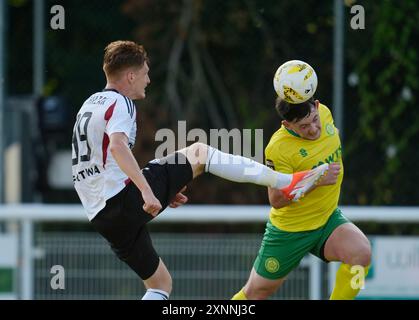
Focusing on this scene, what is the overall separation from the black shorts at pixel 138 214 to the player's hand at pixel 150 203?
0.28 m

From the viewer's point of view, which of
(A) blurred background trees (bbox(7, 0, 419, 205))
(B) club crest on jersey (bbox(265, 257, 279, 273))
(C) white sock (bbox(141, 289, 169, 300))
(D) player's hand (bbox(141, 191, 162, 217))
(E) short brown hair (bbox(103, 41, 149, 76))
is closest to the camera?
(D) player's hand (bbox(141, 191, 162, 217))

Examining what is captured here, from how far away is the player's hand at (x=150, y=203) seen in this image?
6.05 meters

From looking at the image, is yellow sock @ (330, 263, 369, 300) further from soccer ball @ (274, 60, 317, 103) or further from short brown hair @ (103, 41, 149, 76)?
short brown hair @ (103, 41, 149, 76)

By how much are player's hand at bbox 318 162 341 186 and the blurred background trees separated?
9.80ft

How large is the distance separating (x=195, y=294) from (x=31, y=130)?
224cm

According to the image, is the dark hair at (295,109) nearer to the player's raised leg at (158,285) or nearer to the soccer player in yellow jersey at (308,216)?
the soccer player in yellow jersey at (308,216)

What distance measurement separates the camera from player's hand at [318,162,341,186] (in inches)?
259

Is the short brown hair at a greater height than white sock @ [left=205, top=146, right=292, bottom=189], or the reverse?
the short brown hair

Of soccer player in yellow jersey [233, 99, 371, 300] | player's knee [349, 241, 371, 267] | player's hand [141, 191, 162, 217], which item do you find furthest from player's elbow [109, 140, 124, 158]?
player's knee [349, 241, 371, 267]

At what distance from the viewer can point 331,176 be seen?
259 inches

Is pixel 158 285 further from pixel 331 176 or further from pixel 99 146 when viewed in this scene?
pixel 331 176

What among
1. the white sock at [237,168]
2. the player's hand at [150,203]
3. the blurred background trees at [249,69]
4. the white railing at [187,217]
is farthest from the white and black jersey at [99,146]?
the blurred background trees at [249,69]

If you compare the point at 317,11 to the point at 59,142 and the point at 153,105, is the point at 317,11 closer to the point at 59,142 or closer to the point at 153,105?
the point at 153,105

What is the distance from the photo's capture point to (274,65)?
32.2 feet
